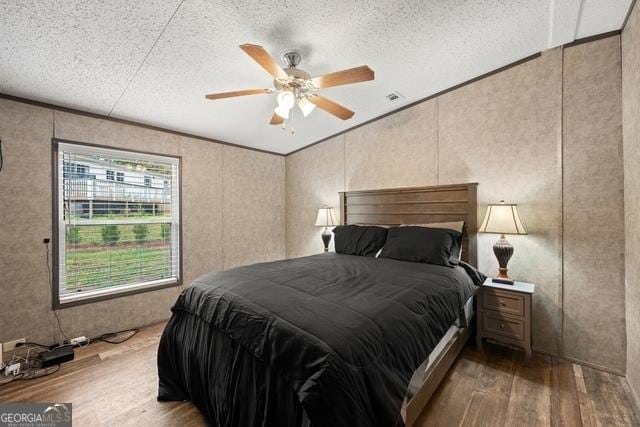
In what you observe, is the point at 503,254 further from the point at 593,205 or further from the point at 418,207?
the point at 418,207

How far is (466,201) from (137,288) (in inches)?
149

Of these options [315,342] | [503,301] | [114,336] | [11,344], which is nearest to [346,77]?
[315,342]

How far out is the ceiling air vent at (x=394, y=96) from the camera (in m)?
2.94

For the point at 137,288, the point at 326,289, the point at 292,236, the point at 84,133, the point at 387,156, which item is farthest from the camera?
the point at 292,236

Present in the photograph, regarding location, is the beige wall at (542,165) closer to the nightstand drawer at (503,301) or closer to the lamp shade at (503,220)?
the lamp shade at (503,220)

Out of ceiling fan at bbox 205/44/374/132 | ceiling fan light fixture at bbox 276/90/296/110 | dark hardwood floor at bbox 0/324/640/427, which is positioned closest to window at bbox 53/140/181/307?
dark hardwood floor at bbox 0/324/640/427

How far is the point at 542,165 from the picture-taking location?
242 centimetres

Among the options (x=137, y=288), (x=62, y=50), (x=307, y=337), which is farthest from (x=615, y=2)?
(x=137, y=288)

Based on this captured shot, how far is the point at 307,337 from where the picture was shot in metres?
1.13

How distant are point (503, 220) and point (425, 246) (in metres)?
0.70

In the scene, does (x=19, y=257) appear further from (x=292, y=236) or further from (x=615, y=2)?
(x=615, y=2)

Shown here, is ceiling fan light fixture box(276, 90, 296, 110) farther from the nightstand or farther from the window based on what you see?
the nightstand

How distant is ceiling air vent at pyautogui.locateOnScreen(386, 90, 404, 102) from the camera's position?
2.94 metres

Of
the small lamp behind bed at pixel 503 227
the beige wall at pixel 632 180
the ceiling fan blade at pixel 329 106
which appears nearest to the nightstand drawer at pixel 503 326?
the small lamp behind bed at pixel 503 227
